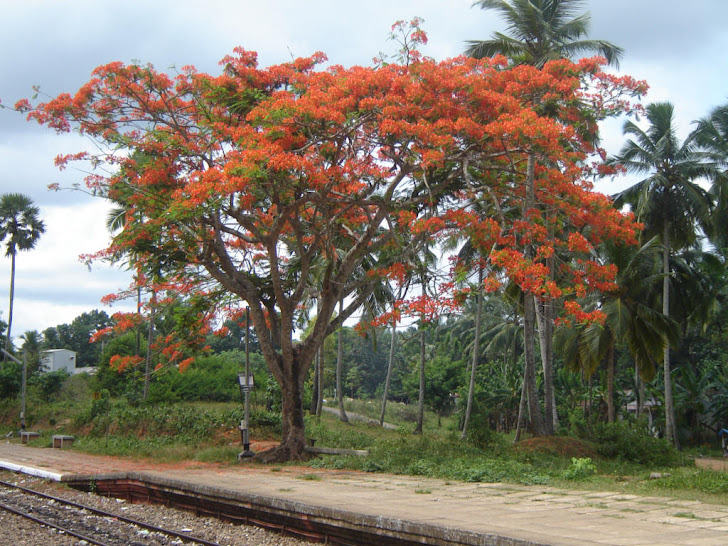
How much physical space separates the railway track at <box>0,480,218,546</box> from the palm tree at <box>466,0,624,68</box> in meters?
15.6

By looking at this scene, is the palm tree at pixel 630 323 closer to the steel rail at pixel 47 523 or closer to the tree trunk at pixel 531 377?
the tree trunk at pixel 531 377

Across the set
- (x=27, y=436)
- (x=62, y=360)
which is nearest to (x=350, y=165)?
(x=27, y=436)

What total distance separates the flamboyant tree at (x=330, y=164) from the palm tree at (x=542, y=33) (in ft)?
13.5

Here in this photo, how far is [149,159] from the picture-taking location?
1479 cm

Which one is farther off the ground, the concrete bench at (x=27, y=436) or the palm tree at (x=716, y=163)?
the palm tree at (x=716, y=163)

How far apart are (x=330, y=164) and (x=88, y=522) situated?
819 centimetres

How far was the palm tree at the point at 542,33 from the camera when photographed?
19.5m

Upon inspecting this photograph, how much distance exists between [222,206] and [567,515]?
935 cm

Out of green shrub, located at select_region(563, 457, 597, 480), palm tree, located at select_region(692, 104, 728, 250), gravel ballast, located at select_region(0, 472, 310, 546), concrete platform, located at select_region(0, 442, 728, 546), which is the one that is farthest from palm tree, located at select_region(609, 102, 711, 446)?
gravel ballast, located at select_region(0, 472, 310, 546)

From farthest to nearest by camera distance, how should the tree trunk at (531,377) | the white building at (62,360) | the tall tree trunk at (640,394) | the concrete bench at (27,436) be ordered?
1. the white building at (62,360)
2. the tall tree trunk at (640,394)
3. the concrete bench at (27,436)
4. the tree trunk at (531,377)

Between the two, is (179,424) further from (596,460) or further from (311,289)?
(596,460)

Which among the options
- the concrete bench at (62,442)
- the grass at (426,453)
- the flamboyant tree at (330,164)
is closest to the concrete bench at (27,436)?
the grass at (426,453)

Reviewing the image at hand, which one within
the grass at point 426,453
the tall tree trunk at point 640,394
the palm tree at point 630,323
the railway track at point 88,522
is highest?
the palm tree at point 630,323

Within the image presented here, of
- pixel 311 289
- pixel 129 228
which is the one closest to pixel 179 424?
pixel 311 289
